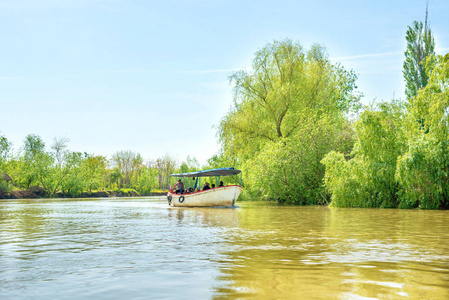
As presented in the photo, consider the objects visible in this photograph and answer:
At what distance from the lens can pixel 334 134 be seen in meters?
33.6

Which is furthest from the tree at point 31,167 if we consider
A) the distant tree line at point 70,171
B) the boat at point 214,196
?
the boat at point 214,196

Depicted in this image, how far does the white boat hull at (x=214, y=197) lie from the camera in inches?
1187

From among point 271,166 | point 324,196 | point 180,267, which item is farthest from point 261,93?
point 180,267

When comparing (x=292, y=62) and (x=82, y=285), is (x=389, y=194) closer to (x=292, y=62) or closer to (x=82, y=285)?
(x=292, y=62)

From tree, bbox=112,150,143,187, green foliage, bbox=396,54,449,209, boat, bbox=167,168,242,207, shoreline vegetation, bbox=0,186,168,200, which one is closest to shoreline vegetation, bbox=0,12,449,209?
green foliage, bbox=396,54,449,209

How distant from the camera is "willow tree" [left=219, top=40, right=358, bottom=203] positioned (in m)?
33.1

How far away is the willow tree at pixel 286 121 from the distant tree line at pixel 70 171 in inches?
1885

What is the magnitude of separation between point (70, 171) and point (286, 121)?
2359 inches

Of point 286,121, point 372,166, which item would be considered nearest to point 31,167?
point 286,121

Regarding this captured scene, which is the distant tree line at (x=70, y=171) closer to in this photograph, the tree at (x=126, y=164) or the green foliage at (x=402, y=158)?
the tree at (x=126, y=164)

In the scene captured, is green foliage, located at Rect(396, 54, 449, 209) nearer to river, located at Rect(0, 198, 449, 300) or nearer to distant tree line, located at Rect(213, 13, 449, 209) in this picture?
distant tree line, located at Rect(213, 13, 449, 209)

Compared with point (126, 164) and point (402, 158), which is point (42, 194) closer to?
point (126, 164)

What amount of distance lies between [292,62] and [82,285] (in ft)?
109

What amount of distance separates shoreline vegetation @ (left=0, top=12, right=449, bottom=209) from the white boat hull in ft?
12.8
